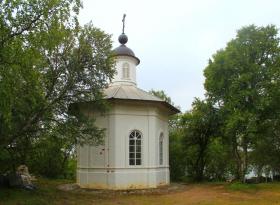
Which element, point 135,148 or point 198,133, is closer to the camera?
point 135,148

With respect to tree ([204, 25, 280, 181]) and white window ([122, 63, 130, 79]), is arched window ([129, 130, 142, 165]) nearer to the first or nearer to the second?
white window ([122, 63, 130, 79])

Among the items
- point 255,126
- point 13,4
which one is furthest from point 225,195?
point 13,4

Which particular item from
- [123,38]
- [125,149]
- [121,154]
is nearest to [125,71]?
[123,38]

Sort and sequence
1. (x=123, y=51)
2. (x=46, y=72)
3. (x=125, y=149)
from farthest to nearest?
(x=123, y=51)
(x=125, y=149)
(x=46, y=72)

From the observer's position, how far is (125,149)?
23328 mm

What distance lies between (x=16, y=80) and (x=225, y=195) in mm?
11977

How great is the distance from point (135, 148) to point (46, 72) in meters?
7.31

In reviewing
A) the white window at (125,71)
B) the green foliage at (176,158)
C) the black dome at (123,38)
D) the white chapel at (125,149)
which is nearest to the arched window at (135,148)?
the white chapel at (125,149)

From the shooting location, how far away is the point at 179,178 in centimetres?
3419

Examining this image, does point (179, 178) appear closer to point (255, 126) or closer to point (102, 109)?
point (255, 126)

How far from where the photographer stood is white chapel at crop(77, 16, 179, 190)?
23.1 metres

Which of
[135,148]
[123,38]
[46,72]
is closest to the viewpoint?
[46,72]

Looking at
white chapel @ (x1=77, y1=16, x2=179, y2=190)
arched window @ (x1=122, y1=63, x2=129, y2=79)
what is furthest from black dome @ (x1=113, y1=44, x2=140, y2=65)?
white chapel @ (x1=77, y1=16, x2=179, y2=190)

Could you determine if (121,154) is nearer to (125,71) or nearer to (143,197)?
(143,197)
